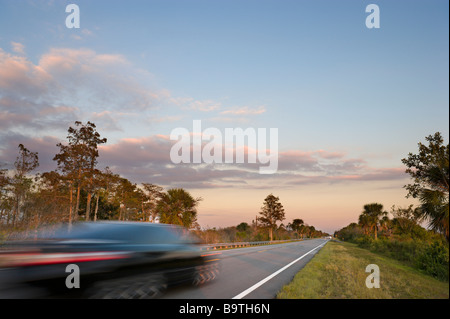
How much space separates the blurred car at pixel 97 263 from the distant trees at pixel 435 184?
5.78 meters

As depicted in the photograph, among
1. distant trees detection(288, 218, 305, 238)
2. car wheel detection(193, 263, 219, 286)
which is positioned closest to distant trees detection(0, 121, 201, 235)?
car wheel detection(193, 263, 219, 286)

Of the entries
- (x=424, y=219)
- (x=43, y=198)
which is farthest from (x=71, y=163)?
(x=424, y=219)

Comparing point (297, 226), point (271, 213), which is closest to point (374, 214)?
point (271, 213)

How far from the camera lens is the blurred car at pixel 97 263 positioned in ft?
17.8

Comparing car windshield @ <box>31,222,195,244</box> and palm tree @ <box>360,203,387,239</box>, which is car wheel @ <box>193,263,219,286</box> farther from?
palm tree @ <box>360,203,387,239</box>

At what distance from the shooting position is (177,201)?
149 ft

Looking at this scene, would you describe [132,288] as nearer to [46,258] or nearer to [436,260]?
[46,258]

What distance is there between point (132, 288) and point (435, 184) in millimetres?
6182

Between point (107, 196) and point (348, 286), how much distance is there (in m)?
56.2

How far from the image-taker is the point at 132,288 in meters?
6.11

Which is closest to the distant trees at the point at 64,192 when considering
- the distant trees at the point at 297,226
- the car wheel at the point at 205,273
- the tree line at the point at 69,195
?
the tree line at the point at 69,195

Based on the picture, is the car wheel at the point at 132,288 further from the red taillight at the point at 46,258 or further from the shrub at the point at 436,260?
the shrub at the point at 436,260
